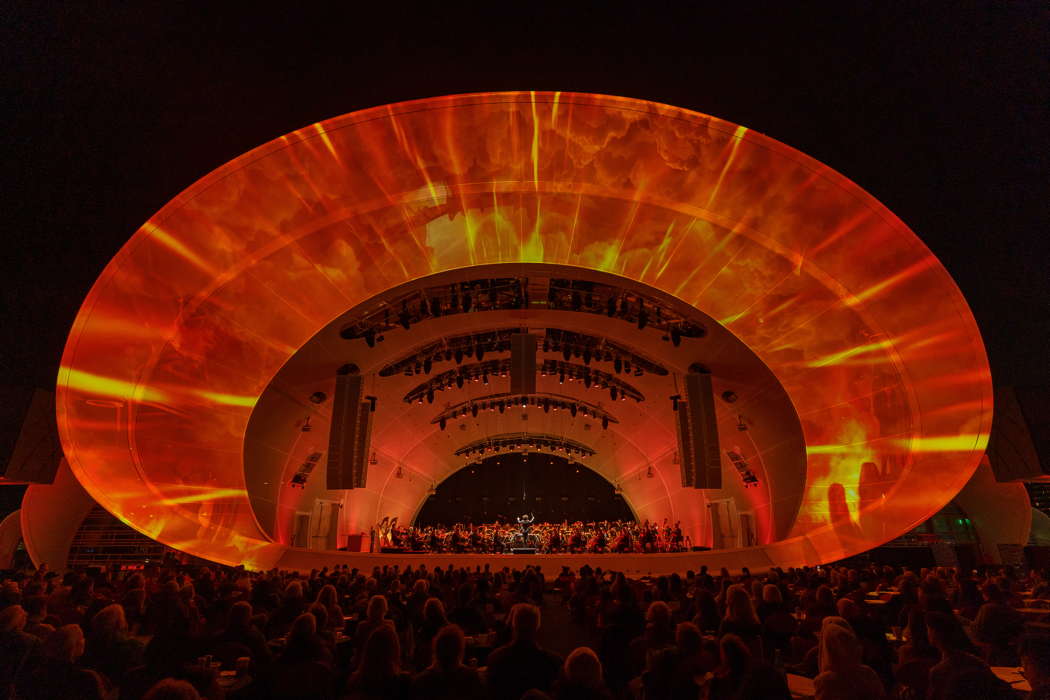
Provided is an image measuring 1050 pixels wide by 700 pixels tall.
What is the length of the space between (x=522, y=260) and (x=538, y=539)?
25032 mm

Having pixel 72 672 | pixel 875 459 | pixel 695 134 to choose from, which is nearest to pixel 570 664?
pixel 72 672

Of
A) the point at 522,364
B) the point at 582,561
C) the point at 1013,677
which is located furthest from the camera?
the point at 582,561

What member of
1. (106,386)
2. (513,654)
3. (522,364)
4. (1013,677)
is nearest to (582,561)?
(522,364)

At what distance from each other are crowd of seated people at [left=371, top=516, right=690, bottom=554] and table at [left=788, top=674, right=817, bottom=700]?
19610 millimetres

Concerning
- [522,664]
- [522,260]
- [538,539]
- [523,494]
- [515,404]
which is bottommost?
[538,539]

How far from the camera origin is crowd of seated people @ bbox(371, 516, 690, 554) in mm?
26016

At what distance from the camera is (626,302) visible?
56.2 feet

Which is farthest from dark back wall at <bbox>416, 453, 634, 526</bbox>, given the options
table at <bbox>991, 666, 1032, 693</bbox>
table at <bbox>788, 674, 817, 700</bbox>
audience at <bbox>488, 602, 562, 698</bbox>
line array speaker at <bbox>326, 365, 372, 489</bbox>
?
audience at <bbox>488, 602, 562, 698</bbox>

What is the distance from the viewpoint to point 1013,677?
425cm

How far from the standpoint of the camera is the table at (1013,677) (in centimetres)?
398

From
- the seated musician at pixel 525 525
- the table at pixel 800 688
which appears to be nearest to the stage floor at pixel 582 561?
the table at pixel 800 688

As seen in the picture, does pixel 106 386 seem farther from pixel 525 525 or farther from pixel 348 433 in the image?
pixel 525 525

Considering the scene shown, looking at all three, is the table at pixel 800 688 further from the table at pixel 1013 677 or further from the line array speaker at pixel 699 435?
the line array speaker at pixel 699 435

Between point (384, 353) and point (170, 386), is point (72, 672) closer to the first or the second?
point (170, 386)
